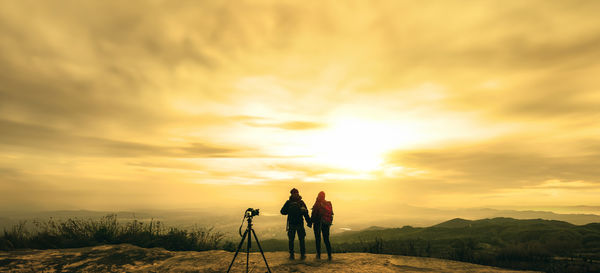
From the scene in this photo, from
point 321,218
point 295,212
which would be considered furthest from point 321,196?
point 295,212

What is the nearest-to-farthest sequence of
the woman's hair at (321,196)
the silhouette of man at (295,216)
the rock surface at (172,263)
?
the rock surface at (172,263)
the silhouette of man at (295,216)
the woman's hair at (321,196)

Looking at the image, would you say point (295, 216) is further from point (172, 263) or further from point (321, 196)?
point (172, 263)

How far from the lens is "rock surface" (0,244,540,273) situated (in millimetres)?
8364

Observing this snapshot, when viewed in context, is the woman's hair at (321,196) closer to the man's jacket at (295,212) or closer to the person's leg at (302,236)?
the man's jacket at (295,212)

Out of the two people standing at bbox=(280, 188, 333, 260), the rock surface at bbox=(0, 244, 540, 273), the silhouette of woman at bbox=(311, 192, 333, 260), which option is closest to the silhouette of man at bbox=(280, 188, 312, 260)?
the two people standing at bbox=(280, 188, 333, 260)

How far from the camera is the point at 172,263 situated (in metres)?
9.06

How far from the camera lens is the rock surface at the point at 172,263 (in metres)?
8.36

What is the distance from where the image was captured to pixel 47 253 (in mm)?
9414

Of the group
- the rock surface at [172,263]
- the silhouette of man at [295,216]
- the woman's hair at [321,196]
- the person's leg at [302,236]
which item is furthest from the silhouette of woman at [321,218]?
the rock surface at [172,263]

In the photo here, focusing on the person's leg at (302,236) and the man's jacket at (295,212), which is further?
the man's jacket at (295,212)

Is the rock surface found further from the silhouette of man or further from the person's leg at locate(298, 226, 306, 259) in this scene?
the silhouette of man

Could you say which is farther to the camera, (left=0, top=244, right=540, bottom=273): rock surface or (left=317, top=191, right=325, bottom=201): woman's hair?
(left=317, top=191, right=325, bottom=201): woman's hair

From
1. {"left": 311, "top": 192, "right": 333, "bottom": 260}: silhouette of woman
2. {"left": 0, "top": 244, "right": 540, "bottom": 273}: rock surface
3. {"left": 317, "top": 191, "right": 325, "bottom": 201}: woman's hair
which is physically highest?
{"left": 317, "top": 191, "right": 325, "bottom": 201}: woman's hair

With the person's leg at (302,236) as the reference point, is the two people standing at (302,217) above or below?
above
